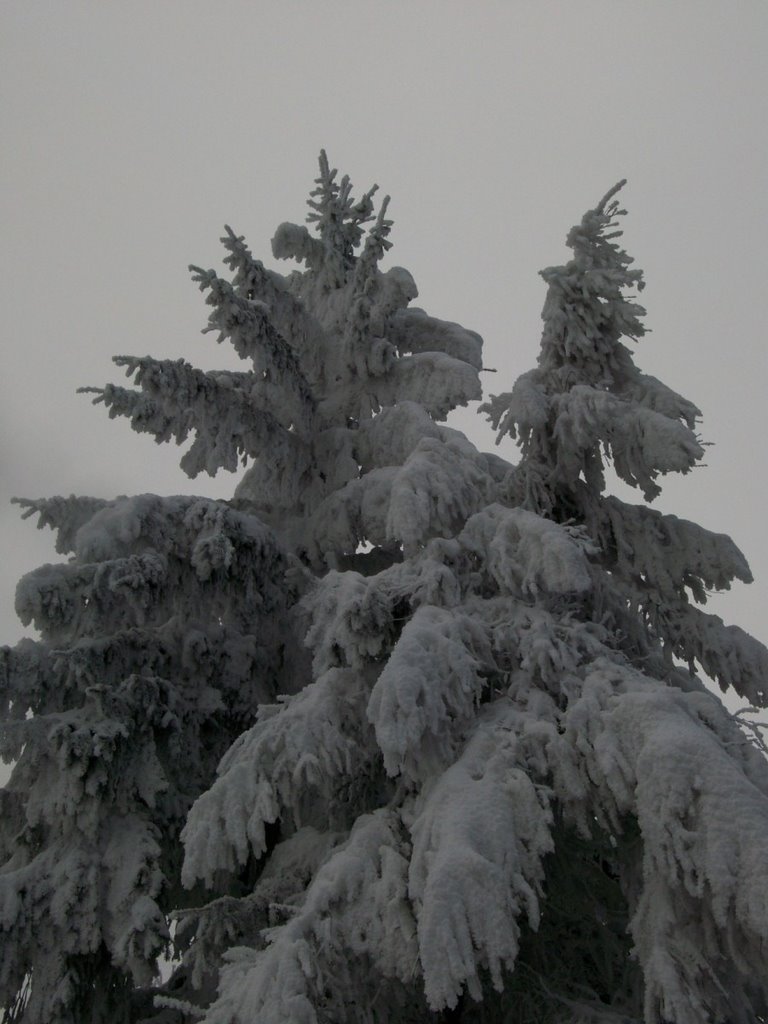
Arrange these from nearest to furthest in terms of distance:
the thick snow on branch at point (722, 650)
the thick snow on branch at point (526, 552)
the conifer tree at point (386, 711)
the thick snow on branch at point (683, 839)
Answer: the thick snow on branch at point (683, 839)
the conifer tree at point (386, 711)
the thick snow on branch at point (526, 552)
the thick snow on branch at point (722, 650)

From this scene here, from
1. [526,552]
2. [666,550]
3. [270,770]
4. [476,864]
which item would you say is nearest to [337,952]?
[476,864]

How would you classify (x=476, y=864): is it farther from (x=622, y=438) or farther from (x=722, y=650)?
(x=722, y=650)

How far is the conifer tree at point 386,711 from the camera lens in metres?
4.10

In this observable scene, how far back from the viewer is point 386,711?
4.46 metres

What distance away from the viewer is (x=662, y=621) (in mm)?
7402

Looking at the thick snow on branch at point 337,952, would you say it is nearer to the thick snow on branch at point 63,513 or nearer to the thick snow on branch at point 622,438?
the thick snow on branch at point 622,438

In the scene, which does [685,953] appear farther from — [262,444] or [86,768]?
[262,444]

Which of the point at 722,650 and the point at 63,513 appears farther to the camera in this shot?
the point at 63,513

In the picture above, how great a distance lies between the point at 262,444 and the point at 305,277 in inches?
125

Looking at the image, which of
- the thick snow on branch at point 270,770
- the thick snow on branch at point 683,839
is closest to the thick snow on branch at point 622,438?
the thick snow on branch at point 683,839

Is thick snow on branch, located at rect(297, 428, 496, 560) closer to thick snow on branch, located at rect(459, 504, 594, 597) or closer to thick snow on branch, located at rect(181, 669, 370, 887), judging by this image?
thick snow on branch, located at rect(459, 504, 594, 597)

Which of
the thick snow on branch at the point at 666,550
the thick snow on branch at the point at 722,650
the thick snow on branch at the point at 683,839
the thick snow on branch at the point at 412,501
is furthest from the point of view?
the thick snow on branch at the point at 666,550

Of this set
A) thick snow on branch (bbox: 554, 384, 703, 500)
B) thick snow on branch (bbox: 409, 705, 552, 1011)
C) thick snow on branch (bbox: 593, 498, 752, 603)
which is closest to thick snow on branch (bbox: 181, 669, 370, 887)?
thick snow on branch (bbox: 409, 705, 552, 1011)

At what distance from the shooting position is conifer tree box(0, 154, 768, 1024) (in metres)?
4.10
